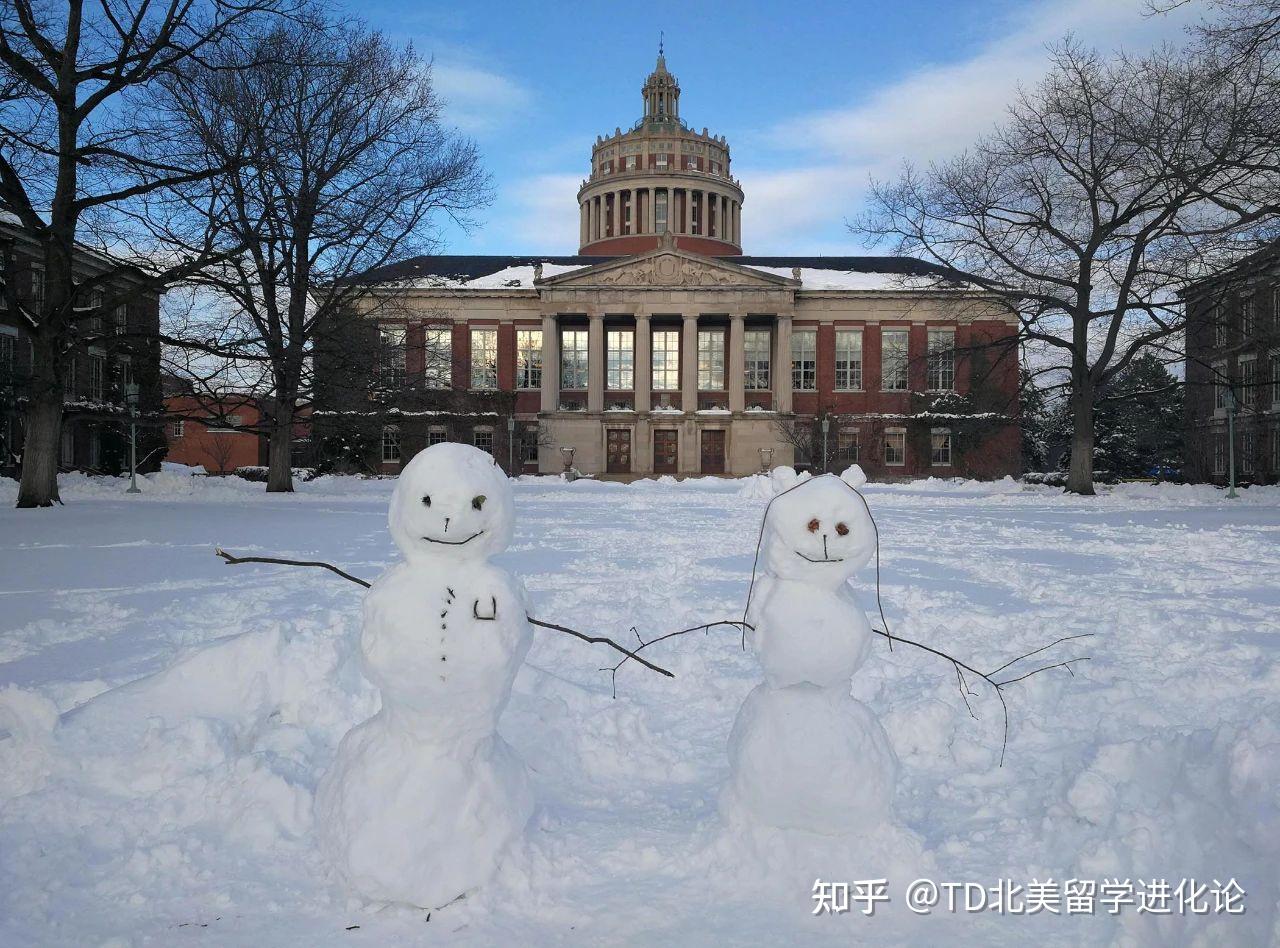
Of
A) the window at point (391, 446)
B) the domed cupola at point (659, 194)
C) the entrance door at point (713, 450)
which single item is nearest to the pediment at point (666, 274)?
the entrance door at point (713, 450)

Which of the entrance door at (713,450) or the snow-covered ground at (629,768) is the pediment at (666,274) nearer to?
the entrance door at (713,450)

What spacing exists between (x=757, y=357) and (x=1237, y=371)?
25.5 meters

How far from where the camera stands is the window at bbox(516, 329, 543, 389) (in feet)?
168

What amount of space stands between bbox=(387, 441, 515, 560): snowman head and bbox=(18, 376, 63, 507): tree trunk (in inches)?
680

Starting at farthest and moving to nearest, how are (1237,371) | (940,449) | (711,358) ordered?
1. (711,358)
2. (940,449)
3. (1237,371)

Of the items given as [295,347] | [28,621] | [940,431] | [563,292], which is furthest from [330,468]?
[28,621]

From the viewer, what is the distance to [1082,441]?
27.2 metres

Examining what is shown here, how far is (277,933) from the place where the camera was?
2498 mm

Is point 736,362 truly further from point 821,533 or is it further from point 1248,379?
point 821,533

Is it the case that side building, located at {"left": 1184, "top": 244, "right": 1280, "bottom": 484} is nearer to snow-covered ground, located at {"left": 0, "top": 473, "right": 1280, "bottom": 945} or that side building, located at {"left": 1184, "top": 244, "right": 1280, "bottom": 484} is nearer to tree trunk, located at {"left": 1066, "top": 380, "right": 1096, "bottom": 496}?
tree trunk, located at {"left": 1066, "top": 380, "right": 1096, "bottom": 496}

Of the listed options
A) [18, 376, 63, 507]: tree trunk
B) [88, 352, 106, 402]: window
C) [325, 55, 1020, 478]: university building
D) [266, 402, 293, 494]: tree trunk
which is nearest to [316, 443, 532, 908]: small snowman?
[18, 376, 63, 507]: tree trunk

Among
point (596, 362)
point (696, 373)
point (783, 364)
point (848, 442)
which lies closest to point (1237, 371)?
point (848, 442)

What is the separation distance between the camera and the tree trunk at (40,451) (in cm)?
1644

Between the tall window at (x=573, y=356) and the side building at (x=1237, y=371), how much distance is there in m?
31.8
